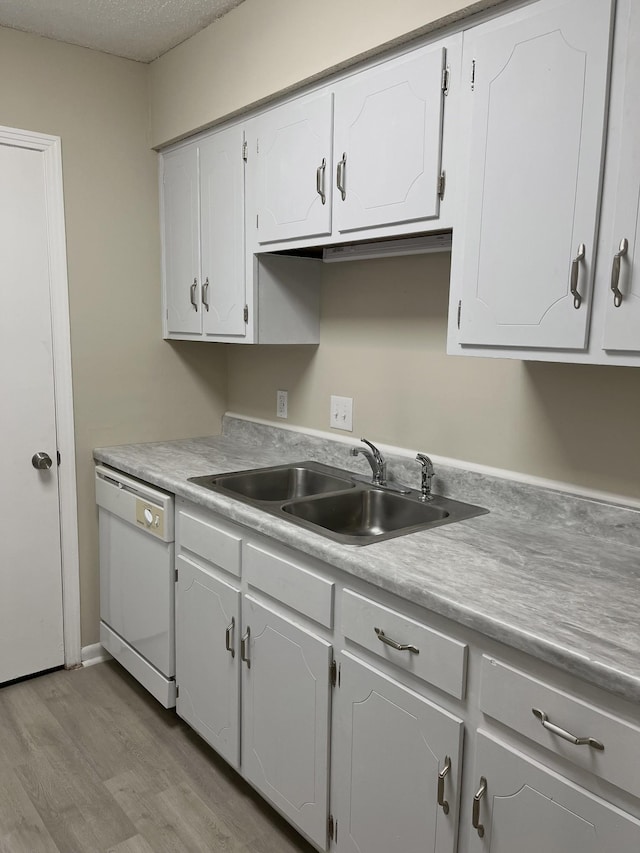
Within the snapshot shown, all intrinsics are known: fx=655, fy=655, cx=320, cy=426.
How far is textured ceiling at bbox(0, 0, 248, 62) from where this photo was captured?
2.28 m

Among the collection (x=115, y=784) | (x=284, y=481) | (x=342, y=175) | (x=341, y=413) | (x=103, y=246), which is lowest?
(x=115, y=784)

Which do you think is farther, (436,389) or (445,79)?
(436,389)

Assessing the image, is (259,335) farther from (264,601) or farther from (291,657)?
(291,657)

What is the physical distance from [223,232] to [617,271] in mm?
1579

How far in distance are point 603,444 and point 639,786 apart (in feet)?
2.99

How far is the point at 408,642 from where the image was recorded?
4.70ft

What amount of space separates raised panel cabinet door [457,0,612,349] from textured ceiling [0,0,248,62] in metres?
1.22

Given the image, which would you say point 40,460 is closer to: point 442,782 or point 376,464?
point 376,464

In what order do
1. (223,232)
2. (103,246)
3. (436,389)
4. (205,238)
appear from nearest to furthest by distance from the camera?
(436,389) < (223,232) < (205,238) < (103,246)

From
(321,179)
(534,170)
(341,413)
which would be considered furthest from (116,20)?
(534,170)

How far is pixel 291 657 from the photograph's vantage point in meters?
1.78

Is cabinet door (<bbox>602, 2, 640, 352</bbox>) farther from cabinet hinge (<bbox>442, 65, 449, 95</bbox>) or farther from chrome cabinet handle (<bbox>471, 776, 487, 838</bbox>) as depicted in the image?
chrome cabinet handle (<bbox>471, 776, 487, 838</bbox>)

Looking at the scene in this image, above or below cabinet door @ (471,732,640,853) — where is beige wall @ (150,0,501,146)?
above

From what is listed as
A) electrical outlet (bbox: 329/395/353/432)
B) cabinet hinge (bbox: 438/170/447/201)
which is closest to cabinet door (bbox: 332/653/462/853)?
electrical outlet (bbox: 329/395/353/432)
